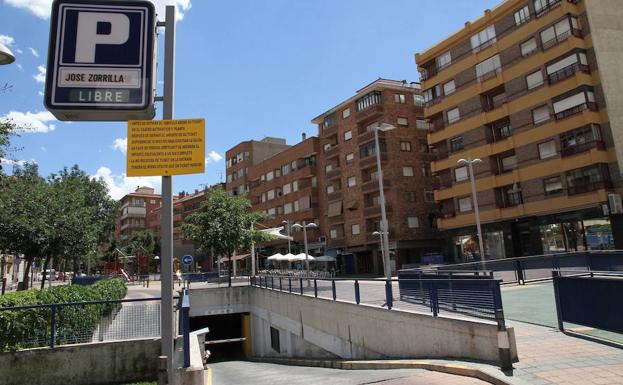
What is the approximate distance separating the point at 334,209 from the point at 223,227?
23107 millimetres

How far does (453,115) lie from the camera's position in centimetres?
4116

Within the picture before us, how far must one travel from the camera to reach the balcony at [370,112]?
1826 inches

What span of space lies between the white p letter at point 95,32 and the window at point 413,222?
42.8 m

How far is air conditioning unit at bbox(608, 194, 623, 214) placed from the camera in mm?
28703

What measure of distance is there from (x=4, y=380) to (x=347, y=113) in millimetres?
43679

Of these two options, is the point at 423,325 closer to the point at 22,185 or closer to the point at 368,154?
the point at 22,185

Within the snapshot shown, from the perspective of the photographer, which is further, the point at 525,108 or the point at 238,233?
the point at 525,108

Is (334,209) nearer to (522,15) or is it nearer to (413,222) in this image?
(413,222)

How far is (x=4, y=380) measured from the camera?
10.4m

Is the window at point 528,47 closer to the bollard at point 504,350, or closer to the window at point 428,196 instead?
the window at point 428,196

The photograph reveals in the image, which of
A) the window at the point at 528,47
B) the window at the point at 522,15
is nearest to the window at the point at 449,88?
the window at the point at 528,47

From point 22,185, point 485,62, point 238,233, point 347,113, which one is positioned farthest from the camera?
point 347,113

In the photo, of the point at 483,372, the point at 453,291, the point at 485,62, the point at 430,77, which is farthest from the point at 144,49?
the point at 430,77

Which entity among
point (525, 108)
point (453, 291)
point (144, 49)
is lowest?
point (453, 291)
